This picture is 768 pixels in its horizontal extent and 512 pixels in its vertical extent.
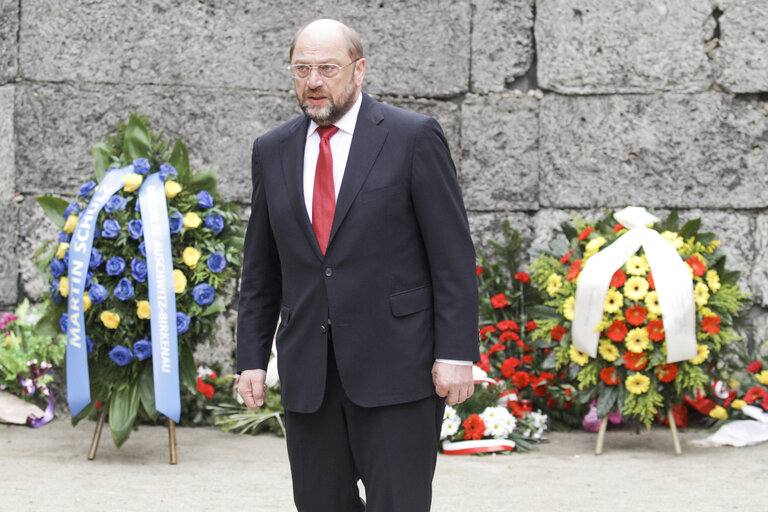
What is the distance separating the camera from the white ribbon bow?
14.4 ft

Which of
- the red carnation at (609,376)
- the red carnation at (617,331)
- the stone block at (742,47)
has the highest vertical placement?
the stone block at (742,47)

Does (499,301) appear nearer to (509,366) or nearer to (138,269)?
(509,366)

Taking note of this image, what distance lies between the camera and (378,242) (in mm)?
2373

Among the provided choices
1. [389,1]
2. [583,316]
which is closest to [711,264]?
[583,316]

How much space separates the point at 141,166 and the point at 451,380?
98.1 inches

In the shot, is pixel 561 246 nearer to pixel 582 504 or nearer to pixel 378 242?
pixel 582 504

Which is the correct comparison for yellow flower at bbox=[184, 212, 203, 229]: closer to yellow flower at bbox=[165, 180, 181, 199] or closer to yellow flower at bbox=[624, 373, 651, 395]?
yellow flower at bbox=[165, 180, 181, 199]

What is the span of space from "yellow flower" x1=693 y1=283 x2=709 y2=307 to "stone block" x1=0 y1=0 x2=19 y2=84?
12.7 feet

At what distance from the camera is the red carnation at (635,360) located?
4438mm

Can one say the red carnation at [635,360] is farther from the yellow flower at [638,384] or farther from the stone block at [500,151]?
the stone block at [500,151]

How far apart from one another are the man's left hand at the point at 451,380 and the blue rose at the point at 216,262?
2182 mm

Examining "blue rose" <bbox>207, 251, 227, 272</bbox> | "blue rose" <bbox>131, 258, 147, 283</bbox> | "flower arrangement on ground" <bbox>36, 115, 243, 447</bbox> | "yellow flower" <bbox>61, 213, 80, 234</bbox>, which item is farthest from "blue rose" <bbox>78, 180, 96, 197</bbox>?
"blue rose" <bbox>207, 251, 227, 272</bbox>

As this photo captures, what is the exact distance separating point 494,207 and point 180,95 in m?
1.90

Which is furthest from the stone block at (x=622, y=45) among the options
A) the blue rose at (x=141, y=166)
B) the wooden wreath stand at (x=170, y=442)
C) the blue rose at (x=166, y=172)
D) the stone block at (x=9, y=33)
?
the stone block at (x=9, y=33)
